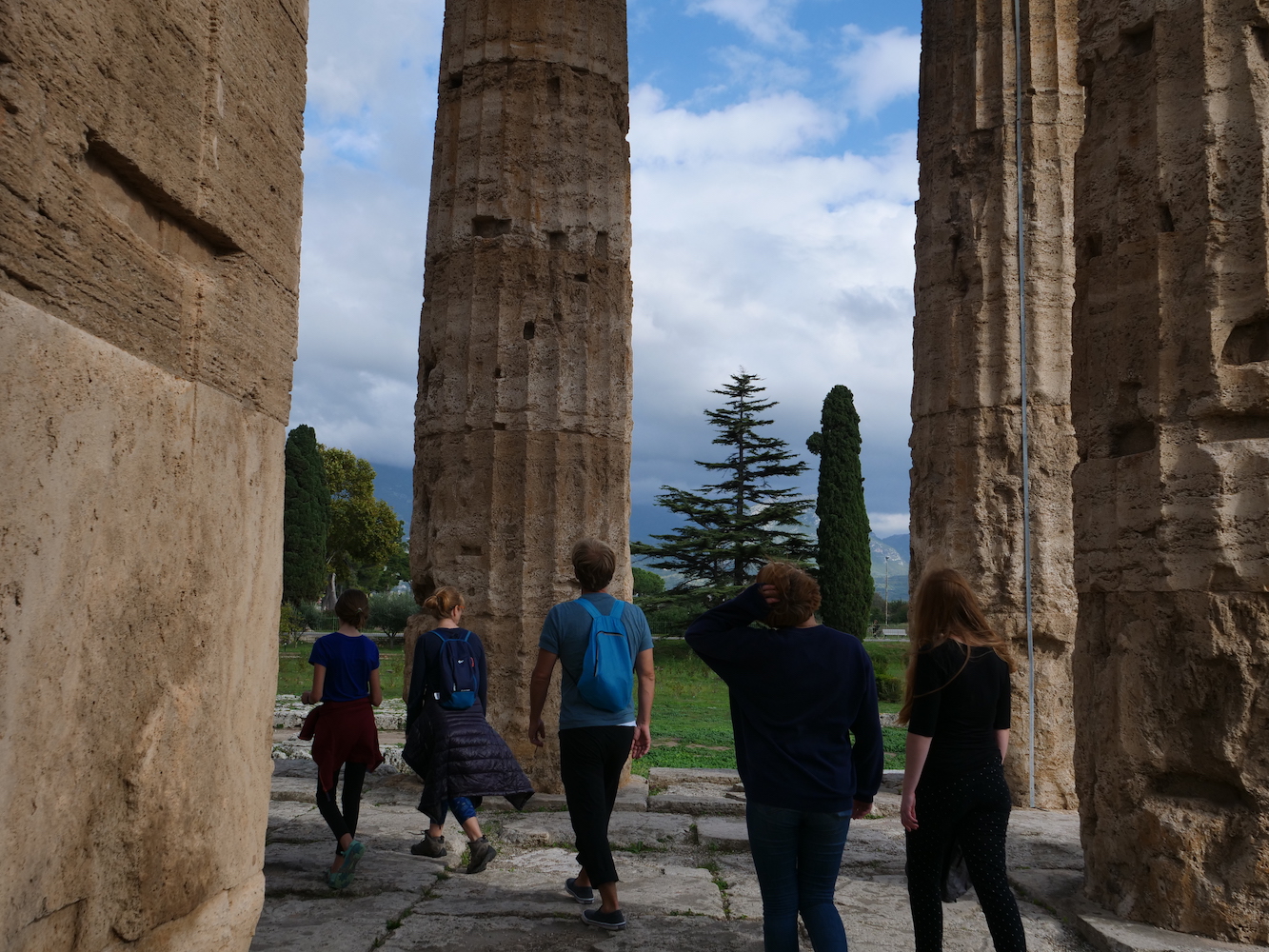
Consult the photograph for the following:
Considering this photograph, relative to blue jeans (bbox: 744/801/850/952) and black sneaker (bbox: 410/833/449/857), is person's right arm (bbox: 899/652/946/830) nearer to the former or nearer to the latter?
blue jeans (bbox: 744/801/850/952)

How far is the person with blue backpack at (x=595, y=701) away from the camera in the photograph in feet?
15.8

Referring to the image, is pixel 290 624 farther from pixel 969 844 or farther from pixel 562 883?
pixel 969 844

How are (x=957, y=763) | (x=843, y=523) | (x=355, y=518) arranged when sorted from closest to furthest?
(x=957, y=763) < (x=843, y=523) < (x=355, y=518)

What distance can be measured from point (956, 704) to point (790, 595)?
0.79 metres

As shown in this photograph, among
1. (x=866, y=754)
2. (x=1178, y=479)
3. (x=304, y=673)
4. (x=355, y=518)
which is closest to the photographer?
(x=866, y=754)

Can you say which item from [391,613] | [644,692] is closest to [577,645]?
[644,692]

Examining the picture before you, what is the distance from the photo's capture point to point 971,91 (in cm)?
955

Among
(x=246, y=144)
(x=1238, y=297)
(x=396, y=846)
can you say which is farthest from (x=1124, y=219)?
(x=396, y=846)

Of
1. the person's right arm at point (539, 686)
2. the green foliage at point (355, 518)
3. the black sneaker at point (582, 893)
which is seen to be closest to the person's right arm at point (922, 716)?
the person's right arm at point (539, 686)

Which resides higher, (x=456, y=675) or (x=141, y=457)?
(x=141, y=457)

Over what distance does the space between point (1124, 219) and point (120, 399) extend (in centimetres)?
481

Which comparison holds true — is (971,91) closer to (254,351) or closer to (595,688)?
(595,688)

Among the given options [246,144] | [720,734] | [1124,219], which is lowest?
[720,734]

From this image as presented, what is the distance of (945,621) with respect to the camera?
13.0ft
